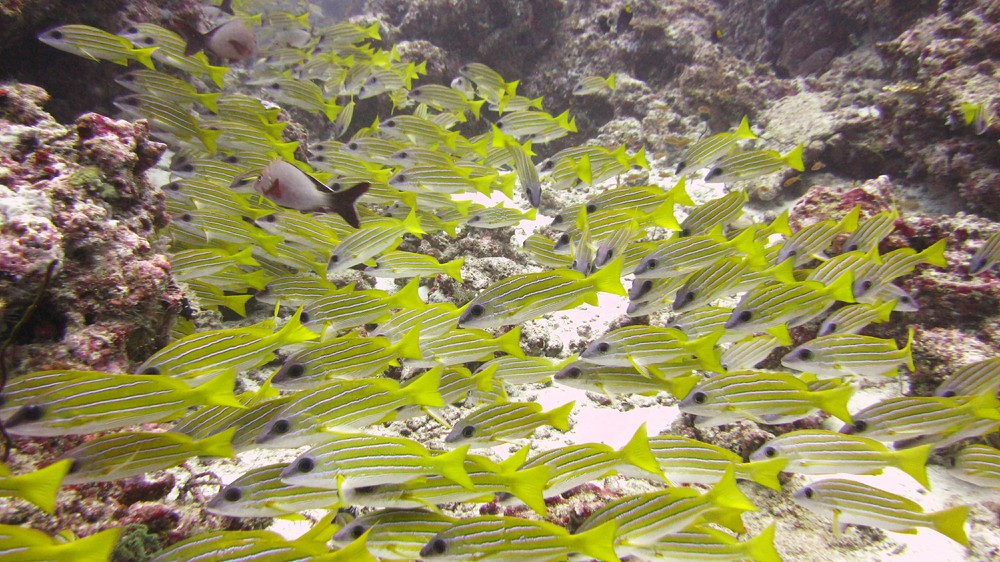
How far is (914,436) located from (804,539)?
99 centimetres

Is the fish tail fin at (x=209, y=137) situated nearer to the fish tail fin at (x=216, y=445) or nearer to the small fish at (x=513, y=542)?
the fish tail fin at (x=216, y=445)

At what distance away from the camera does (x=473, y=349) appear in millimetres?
3111

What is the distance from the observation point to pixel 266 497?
200 cm

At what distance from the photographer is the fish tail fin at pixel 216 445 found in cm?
202

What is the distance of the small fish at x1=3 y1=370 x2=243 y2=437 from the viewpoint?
1.86m

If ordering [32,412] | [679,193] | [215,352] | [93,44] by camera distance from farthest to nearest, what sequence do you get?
[93,44] → [679,193] → [215,352] → [32,412]

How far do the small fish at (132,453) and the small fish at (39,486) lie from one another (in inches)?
11.6

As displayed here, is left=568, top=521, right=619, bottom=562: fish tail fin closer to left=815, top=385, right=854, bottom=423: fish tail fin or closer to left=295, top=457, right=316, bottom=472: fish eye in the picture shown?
left=295, top=457, right=316, bottom=472: fish eye

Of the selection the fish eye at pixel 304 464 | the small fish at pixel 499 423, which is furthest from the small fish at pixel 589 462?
the fish eye at pixel 304 464

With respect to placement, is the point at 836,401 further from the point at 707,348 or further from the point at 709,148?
the point at 709,148

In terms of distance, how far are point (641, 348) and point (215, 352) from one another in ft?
8.94

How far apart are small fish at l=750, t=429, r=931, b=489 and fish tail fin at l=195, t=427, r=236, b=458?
2.96 m

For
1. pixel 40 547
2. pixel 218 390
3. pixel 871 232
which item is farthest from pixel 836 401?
pixel 40 547

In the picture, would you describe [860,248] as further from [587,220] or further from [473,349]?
[473,349]
